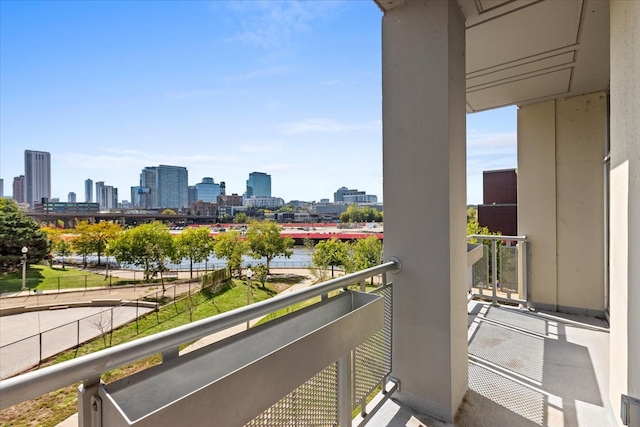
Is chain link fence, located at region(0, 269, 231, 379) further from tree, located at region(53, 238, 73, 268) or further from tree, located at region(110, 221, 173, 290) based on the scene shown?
tree, located at region(53, 238, 73, 268)

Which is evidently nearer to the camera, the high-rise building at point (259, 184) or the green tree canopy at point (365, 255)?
the green tree canopy at point (365, 255)

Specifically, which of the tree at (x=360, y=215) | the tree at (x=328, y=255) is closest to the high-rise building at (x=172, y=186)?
the tree at (x=360, y=215)

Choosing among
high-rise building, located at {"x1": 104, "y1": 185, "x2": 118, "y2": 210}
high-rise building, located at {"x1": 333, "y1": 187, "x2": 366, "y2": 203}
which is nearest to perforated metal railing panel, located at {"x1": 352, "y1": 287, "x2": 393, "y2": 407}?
high-rise building, located at {"x1": 333, "y1": 187, "x2": 366, "y2": 203}

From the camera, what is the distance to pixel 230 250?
2431 cm

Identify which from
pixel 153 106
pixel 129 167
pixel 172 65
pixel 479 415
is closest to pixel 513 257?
pixel 479 415

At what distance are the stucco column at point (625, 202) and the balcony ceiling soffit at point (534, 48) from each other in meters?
0.52

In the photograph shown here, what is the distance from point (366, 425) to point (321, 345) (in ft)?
3.08

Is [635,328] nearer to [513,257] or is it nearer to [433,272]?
[433,272]

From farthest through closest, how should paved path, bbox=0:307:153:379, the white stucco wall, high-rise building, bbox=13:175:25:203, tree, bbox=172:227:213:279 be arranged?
high-rise building, bbox=13:175:25:203 < tree, bbox=172:227:213:279 < paved path, bbox=0:307:153:379 < the white stucco wall

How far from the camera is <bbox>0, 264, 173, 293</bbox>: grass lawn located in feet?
64.0

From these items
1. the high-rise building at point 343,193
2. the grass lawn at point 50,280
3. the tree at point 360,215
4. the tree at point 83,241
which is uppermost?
the high-rise building at point 343,193

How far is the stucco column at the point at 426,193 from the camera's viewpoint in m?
1.63

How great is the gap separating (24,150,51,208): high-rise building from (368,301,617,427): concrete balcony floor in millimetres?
78420

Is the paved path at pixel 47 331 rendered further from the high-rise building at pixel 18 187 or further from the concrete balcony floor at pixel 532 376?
the high-rise building at pixel 18 187
